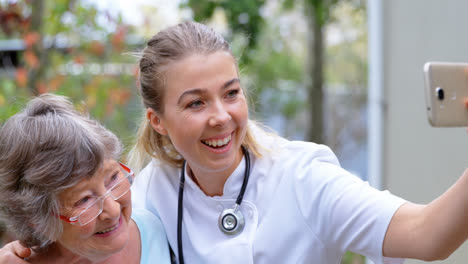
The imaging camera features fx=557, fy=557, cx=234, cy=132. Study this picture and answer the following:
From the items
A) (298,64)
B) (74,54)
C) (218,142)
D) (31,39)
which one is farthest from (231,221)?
(298,64)

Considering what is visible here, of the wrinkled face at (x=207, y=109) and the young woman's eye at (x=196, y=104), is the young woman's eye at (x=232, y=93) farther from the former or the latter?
the young woman's eye at (x=196, y=104)

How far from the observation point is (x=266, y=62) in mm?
7332

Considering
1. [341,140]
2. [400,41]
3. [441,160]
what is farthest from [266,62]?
[441,160]

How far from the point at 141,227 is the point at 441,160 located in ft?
4.82

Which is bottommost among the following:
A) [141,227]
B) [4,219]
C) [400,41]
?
[141,227]

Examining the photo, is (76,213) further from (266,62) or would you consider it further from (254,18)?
(266,62)

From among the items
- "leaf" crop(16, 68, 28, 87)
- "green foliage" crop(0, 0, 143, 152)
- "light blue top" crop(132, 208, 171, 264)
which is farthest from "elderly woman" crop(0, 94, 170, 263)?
"leaf" crop(16, 68, 28, 87)

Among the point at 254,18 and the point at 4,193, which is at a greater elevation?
the point at 254,18

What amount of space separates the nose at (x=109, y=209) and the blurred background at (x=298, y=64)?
0.44m

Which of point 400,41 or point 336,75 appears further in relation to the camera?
point 336,75

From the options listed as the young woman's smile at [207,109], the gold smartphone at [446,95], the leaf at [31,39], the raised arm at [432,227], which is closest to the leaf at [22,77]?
the leaf at [31,39]

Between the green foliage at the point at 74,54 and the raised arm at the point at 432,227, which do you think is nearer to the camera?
the raised arm at the point at 432,227

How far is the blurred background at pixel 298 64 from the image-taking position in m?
2.88

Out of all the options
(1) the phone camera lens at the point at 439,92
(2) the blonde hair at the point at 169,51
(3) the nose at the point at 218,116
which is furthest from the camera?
(2) the blonde hair at the point at 169,51
